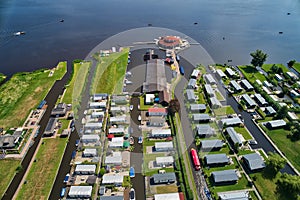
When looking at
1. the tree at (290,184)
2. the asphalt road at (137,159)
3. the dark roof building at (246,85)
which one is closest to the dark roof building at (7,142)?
the asphalt road at (137,159)

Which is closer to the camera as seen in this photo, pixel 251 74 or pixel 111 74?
pixel 251 74

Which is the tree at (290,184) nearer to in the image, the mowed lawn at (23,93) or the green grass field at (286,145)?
the green grass field at (286,145)

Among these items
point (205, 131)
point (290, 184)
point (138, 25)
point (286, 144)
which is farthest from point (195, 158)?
point (138, 25)

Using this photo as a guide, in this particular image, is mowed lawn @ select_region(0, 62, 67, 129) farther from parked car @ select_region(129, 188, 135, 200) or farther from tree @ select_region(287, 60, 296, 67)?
tree @ select_region(287, 60, 296, 67)

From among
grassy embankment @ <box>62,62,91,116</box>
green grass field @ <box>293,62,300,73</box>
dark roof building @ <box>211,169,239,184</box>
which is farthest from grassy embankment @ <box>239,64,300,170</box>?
grassy embankment @ <box>62,62,91,116</box>

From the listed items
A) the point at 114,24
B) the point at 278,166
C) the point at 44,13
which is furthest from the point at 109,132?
the point at 44,13

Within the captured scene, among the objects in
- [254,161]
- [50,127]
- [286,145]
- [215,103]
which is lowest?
[254,161]

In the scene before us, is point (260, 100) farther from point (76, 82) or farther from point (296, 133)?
point (76, 82)
